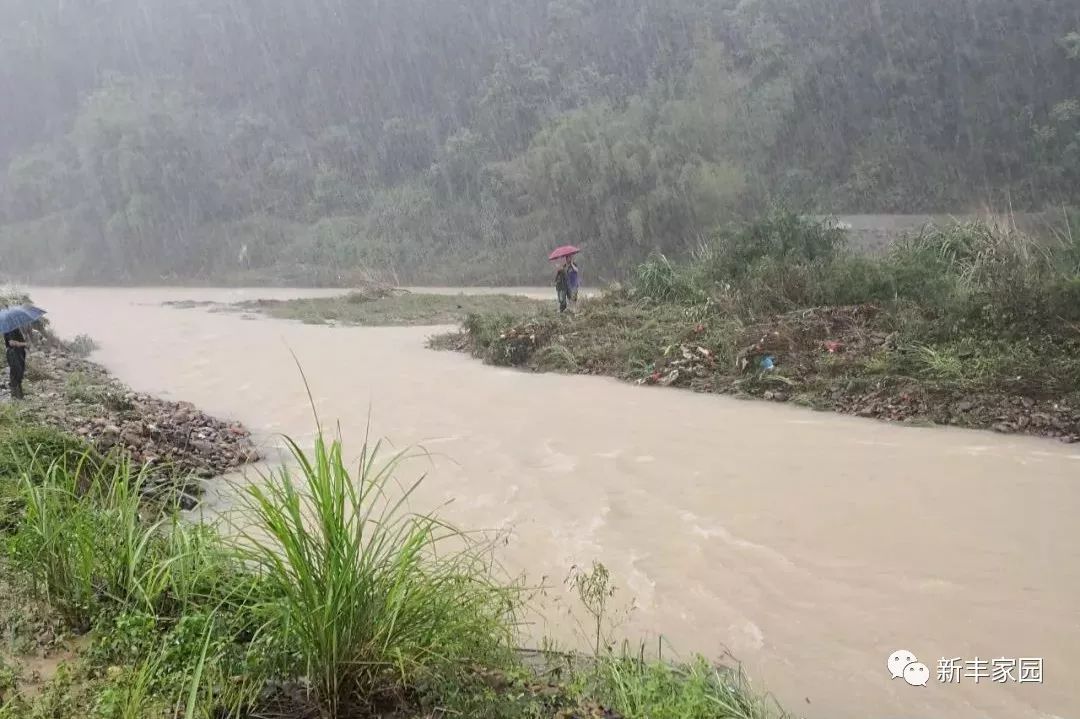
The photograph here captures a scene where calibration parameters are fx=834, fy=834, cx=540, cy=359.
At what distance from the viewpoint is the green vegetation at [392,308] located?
19.0 m

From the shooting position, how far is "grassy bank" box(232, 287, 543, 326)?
18984 millimetres

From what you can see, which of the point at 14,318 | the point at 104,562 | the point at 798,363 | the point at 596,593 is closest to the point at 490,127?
the point at 798,363

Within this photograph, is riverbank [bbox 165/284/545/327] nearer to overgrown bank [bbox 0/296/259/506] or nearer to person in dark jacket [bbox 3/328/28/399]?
overgrown bank [bbox 0/296/259/506]

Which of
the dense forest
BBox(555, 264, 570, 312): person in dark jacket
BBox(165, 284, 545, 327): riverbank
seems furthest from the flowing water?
BBox(165, 284, 545, 327): riverbank

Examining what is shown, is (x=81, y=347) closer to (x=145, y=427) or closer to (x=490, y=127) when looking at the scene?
(x=145, y=427)

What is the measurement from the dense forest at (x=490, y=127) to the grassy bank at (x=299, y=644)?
12.2m

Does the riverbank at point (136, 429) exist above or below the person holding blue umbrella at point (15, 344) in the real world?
below

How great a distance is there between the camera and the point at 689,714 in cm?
266

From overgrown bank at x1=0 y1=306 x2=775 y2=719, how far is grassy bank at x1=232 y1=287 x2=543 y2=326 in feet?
46.6

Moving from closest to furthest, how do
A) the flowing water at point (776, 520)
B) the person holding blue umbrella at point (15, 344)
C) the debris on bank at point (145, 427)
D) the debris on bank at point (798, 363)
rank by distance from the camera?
the flowing water at point (776, 520) → the debris on bank at point (145, 427) → the debris on bank at point (798, 363) → the person holding blue umbrella at point (15, 344)

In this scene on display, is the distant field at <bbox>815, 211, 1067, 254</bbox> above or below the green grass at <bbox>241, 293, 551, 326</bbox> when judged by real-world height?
above

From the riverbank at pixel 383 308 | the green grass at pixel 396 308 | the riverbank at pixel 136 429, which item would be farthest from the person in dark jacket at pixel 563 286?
the riverbank at pixel 136 429

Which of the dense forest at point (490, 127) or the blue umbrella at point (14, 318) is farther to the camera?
the dense forest at point (490, 127)

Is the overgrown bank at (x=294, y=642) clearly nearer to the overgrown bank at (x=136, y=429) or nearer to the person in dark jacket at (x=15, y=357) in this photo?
the overgrown bank at (x=136, y=429)
